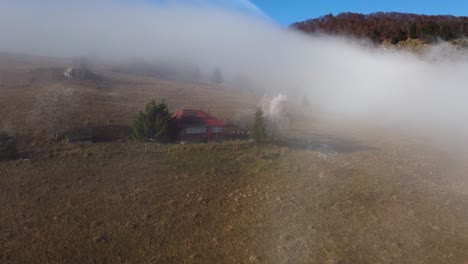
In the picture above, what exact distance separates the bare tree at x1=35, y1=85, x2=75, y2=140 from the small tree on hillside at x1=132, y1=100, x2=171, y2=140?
25.1 ft

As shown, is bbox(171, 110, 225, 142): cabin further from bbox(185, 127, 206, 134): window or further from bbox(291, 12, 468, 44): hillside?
bbox(291, 12, 468, 44): hillside

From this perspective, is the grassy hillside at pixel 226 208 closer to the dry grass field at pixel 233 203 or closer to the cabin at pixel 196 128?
the dry grass field at pixel 233 203

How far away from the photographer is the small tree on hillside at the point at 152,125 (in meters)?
38.2

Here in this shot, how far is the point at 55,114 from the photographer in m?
39.6

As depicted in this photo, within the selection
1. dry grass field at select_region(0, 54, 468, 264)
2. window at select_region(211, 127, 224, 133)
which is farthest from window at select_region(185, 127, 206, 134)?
dry grass field at select_region(0, 54, 468, 264)

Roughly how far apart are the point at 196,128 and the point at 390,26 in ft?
343

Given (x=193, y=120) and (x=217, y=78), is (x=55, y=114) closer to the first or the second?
(x=193, y=120)

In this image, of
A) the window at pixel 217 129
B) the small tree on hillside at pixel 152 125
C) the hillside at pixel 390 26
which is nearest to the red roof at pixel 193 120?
the window at pixel 217 129

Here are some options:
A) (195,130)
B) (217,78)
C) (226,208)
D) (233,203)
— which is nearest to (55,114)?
(195,130)

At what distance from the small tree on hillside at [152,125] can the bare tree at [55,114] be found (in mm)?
7663

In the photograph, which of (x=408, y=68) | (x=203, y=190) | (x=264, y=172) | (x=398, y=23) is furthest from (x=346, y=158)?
(x=398, y=23)

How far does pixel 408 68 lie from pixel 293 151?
7100 centimetres

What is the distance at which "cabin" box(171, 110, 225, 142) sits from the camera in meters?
40.0

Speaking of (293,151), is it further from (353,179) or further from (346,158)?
(353,179)
